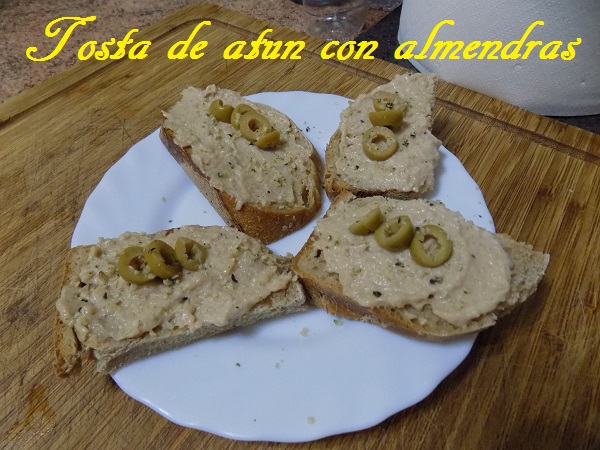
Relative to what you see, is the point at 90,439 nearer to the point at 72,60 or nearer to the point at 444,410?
the point at 444,410

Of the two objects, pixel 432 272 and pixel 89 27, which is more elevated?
pixel 89 27

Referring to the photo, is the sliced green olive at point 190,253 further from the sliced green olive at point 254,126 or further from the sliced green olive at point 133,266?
the sliced green olive at point 254,126

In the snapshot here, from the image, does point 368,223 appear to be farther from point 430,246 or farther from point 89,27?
point 89,27

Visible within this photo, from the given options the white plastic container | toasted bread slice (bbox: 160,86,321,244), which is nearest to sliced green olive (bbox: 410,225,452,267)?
toasted bread slice (bbox: 160,86,321,244)

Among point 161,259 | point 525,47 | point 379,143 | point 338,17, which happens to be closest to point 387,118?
point 379,143

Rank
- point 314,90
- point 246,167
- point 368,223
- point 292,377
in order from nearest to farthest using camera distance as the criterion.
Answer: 1. point 292,377
2. point 368,223
3. point 246,167
4. point 314,90

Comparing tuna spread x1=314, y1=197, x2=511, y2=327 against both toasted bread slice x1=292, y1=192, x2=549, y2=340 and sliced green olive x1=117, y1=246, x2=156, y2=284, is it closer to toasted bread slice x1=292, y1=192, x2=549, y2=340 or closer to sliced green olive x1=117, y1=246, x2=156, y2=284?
toasted bread slice x1=292, y1=192, x2=549, y2=340

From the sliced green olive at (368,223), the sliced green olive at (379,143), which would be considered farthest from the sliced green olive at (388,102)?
the sliced green olive at (368,223)
